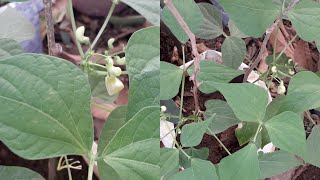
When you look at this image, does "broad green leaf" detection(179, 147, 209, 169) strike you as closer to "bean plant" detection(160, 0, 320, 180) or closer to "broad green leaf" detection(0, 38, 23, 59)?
"bean plant" detection(160, 0, 320, 180)

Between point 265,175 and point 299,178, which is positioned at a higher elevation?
point 265,175

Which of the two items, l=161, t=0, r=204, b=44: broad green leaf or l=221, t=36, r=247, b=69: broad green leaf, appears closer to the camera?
l=161, t=0, r=204, b=44: broad green leaf

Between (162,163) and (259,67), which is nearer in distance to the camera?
(162,163)

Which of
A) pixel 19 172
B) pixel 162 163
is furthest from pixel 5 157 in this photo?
pixel 162 163

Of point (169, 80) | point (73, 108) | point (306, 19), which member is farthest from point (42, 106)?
point (306, 19)

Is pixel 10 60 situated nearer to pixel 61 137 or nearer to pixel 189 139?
pixel 61 137

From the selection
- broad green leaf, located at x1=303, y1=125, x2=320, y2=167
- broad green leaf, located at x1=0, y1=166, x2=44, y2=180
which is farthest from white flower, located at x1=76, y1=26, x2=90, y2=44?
broad green leaf, located at x1=303, y1=125, x2=320, y2=167

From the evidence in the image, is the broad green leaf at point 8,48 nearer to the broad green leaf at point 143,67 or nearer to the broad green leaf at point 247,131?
the broad green leaf at point 143,67
